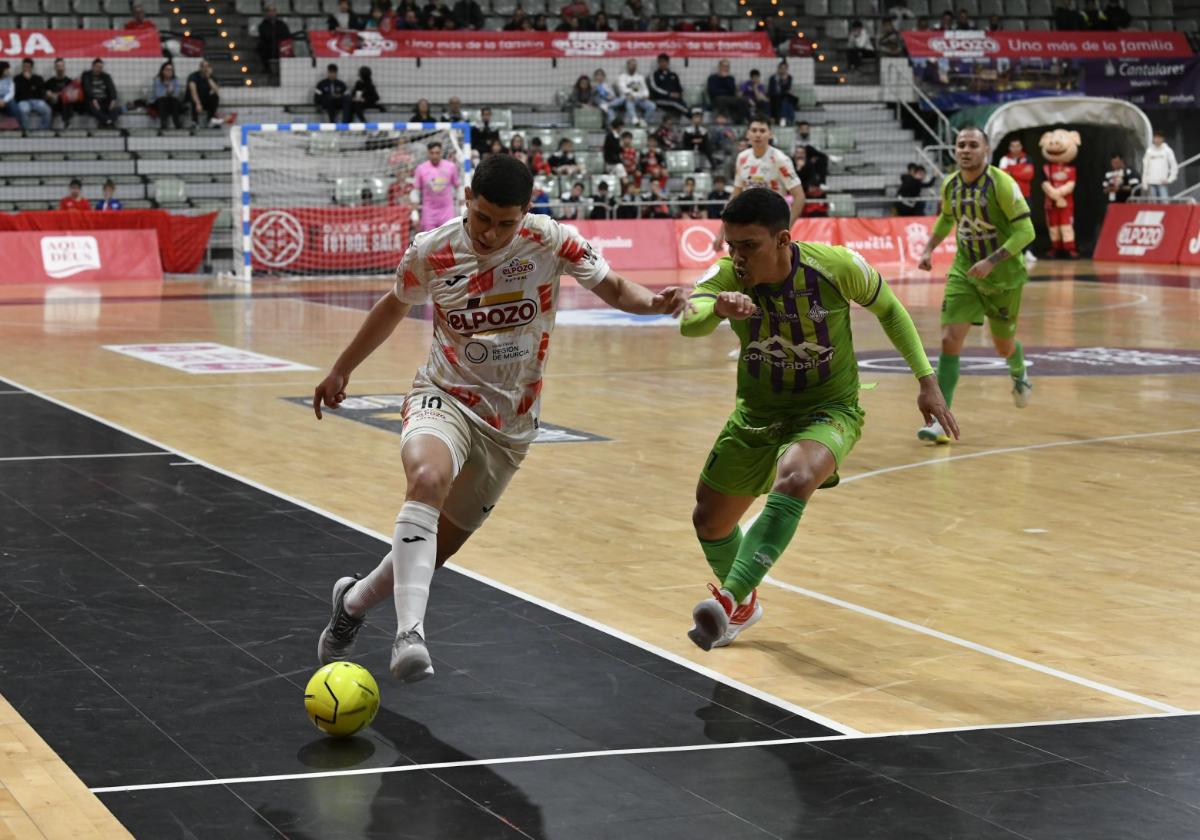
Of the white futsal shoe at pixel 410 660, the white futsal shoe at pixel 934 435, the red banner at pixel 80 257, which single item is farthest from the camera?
the red banner at pixel 80 257

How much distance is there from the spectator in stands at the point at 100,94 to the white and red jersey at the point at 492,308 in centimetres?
2743

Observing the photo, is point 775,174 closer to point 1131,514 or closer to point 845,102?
point 1131,514

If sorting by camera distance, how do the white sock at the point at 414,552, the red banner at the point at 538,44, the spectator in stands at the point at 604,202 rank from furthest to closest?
the red banner at the point at 538,44 → the spectator in stands at the point at 604,202 → the white sock at the point at 414,552

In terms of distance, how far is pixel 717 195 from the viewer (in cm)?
3297

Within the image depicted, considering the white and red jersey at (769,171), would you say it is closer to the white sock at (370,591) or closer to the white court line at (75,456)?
the white court line at (75,456)

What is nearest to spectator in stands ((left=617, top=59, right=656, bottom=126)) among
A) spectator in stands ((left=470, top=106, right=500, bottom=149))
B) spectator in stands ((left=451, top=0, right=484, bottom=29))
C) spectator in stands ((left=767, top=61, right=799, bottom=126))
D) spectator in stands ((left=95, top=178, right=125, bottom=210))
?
spectator in stands ((left=767, top=61, right=799, bottom=126))

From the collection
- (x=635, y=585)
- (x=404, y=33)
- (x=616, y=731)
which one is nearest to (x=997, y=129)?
(x=404, y=33)

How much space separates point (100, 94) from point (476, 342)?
2771 centimetres

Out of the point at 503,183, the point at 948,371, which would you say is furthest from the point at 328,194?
the point at 503,183

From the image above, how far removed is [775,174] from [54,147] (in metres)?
18.2

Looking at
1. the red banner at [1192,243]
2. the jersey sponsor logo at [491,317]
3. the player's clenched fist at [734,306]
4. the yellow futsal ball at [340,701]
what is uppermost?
the player's clenched fist at [734,306]

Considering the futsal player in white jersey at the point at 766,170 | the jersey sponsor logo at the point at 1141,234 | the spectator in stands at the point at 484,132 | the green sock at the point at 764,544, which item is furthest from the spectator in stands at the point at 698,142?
the green sock at the point at 764,544

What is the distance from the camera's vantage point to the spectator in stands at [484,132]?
3127cm

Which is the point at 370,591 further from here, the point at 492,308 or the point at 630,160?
the point at 630,160
